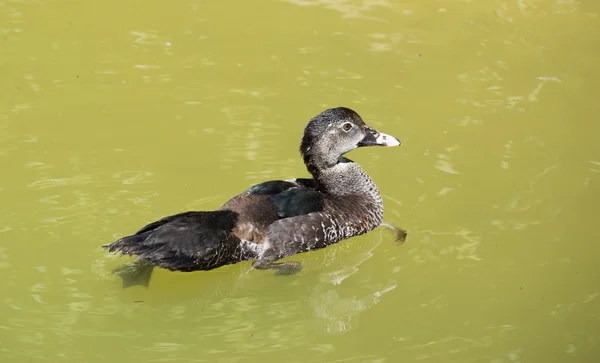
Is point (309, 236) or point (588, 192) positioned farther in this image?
point (588, 192)

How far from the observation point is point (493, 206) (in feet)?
25.2

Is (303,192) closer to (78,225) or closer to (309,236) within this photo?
(309,236)

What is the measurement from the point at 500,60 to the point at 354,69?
167 centimetres

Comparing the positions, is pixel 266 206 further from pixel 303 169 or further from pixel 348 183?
pixel 303 169

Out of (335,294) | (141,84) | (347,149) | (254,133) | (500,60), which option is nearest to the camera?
(335,294)

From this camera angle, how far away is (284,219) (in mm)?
7270

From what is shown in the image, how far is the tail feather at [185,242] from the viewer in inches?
255

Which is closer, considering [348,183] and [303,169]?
[348,183]

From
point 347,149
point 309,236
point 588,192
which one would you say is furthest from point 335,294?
point 588,192

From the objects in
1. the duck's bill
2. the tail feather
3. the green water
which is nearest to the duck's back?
the tail feather

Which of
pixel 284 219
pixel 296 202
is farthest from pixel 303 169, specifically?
pixel 284 219

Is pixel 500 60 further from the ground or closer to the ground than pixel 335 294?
further from the ground

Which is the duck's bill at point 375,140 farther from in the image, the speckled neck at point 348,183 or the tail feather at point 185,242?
the tail feather at point 185,242

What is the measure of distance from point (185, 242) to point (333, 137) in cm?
182
